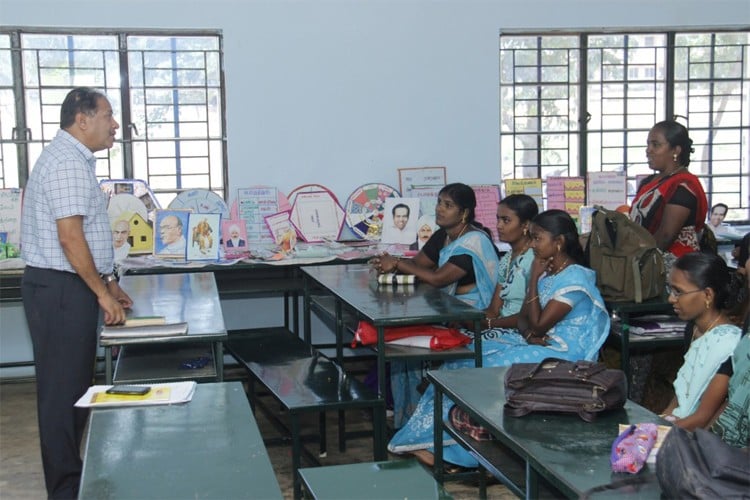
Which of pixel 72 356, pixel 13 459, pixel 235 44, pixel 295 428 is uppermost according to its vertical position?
pixel 235 44

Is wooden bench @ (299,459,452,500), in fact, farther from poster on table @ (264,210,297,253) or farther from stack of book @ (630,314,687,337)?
poster on table @ (264,210,297,253)

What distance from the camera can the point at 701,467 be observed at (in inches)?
73.4

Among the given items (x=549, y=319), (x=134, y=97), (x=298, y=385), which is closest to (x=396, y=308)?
(x=298, y=385)

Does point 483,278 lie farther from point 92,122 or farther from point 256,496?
point 256,496

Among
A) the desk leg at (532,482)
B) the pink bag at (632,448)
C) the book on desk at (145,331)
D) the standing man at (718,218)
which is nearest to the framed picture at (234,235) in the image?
the book on desk at (145,331)

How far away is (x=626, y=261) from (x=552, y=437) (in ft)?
7.88

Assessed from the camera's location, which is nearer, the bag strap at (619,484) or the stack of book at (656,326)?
the bag strap at (619,484)

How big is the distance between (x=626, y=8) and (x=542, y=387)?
4855mm

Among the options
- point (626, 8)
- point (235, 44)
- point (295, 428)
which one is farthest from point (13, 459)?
point (626, 8)

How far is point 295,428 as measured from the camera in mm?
3854

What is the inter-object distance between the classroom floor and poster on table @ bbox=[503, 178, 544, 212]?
7.14 ft

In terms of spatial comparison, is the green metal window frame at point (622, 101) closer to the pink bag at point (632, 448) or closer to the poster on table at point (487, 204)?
the poster on table at point (487, 204)

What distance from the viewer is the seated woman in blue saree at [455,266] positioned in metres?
4.88

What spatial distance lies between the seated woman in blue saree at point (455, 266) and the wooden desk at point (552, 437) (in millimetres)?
1751
